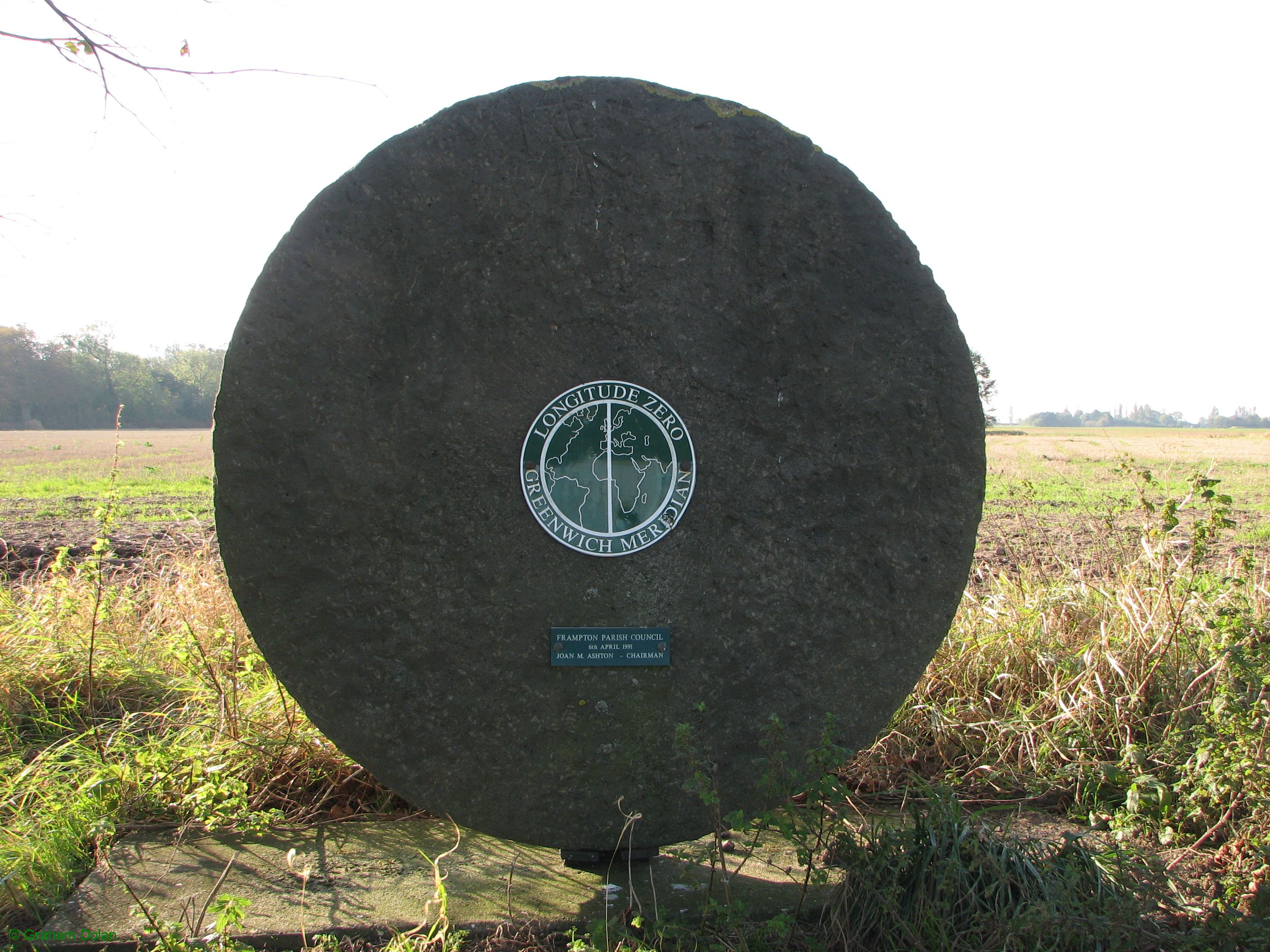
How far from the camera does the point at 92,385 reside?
40594 mm

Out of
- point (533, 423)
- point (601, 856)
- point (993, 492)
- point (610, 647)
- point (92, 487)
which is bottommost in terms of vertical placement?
point (601, 856)

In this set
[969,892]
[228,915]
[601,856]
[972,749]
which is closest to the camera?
[228,915]

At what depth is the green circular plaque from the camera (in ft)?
7.80

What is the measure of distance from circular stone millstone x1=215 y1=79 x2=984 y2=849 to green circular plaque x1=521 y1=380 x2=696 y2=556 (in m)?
0.04

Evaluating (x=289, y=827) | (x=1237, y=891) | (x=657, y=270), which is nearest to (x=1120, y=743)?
(x=1237, y=891)

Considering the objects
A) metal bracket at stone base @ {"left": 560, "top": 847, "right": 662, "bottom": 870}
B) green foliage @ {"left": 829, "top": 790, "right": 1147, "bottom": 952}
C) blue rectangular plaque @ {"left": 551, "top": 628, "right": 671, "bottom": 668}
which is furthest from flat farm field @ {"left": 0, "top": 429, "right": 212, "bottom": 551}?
green foliage @ {"left": 829, "top": 790, "right": 1147, "bottom": 952}

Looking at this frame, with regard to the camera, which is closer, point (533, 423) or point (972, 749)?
point (533, 423)

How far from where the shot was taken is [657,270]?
2436 mm

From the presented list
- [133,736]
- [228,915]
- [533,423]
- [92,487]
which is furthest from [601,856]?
[92,487]

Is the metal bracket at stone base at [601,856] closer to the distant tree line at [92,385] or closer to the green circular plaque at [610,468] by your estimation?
the green circular plaque at [610,468]

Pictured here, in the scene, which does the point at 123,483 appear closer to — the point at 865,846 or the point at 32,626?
the point at 32,626

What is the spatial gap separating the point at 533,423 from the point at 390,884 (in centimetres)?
142

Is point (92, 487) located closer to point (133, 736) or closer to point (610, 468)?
point (133, 736)

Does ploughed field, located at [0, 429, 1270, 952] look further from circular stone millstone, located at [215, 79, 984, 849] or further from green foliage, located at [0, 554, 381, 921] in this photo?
circular stone millstone, located at [215, 79, 984, 849]
